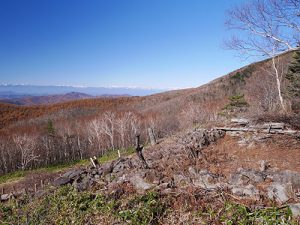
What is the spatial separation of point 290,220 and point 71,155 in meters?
56.1

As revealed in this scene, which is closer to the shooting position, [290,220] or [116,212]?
[290,220]


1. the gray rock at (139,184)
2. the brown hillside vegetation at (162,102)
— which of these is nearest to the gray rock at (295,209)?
the gray rock at (139,184)

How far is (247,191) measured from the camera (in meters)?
5.68

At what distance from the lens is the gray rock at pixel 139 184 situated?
263 inches

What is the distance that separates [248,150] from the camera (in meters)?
9.23

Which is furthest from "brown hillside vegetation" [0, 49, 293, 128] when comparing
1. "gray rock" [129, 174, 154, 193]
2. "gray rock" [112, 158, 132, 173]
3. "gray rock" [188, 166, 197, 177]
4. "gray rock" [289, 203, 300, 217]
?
"gray rock" [289, 203, 300, 217]

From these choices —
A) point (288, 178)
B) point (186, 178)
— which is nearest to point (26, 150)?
point (186, 178)

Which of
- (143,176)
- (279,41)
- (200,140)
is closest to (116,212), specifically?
(143,176)

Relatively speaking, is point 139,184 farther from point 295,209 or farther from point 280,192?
point 295,209

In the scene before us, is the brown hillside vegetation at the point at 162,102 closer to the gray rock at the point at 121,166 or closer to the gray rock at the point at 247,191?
the gray rock at the point at 121,166

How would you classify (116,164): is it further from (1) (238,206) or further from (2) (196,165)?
(1) (238,206)

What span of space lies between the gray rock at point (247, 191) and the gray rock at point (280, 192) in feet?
1.00

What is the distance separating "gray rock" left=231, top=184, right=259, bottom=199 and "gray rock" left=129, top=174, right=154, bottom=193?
2279mm

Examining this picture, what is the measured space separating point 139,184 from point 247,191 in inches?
117
